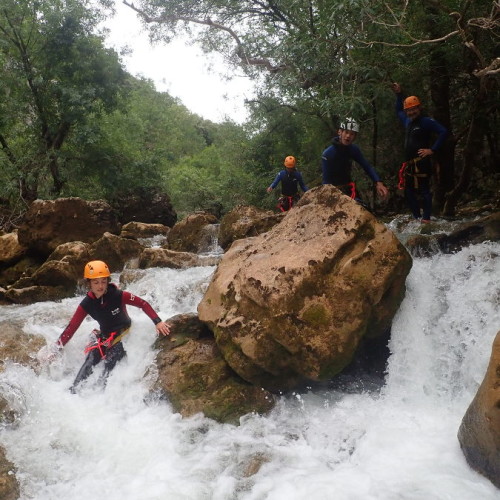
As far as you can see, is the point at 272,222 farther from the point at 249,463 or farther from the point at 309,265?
the point at 249,463

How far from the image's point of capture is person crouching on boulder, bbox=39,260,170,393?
4945 millimetres

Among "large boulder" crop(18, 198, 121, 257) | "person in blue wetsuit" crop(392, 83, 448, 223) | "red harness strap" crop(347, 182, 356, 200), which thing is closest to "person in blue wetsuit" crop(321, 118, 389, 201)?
"red harness strap" crop(347, 182, 356, 200)

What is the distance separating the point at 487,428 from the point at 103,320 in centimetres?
411

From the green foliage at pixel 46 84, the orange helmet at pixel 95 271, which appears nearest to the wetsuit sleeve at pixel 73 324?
the orange helmet at pixel 95 271

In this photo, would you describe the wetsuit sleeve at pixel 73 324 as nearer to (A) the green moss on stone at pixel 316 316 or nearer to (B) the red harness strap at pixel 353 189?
(A) the green moss on stone at pixel 316 316

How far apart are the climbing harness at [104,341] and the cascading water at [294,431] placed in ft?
0.80

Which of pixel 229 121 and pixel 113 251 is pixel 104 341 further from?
pixel 229 121

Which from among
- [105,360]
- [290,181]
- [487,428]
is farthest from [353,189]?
[105,360]

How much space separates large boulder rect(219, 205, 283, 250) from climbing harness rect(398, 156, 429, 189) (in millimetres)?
3559

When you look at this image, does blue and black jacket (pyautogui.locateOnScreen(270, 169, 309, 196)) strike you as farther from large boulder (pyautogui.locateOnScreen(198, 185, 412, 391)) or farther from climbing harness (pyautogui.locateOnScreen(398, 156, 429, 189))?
large boulder (pyautogui.locateOnScreen(198, 185, 412, 391))

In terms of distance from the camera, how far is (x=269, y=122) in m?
16.3

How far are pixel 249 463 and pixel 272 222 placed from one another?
6989 millimetres

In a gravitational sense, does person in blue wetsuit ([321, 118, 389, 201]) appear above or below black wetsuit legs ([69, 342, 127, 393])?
above

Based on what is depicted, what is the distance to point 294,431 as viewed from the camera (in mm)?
4234
